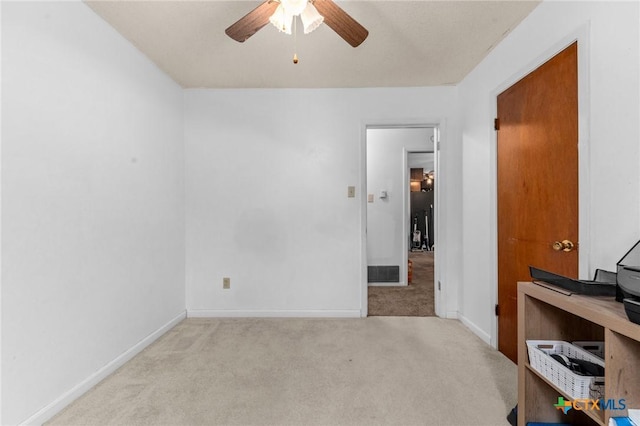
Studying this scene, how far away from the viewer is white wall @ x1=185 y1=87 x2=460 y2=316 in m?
2.85

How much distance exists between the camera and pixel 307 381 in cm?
177

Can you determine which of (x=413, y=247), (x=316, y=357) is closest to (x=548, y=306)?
(x=316, y=357)

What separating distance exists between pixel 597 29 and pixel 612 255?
109 cm

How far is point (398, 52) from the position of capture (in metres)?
2.19

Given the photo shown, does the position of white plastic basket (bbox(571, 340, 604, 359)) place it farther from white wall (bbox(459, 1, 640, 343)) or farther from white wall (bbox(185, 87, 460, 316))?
white wall (bbox(185, 87, 460, 316))

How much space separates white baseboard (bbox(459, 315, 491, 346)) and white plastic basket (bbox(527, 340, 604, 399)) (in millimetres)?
1133

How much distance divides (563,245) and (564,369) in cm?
72

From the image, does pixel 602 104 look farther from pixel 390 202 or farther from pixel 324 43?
pixel 390 202

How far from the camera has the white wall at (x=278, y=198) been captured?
2850 millimetres

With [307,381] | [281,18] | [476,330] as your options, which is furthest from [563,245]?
[281,18]

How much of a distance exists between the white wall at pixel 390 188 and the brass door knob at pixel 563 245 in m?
2.52

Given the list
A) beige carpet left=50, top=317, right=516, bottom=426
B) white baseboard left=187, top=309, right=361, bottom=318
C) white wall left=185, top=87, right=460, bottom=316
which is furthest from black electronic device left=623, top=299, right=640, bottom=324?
white baseboard left=187, top=309, right=361, bottom=318

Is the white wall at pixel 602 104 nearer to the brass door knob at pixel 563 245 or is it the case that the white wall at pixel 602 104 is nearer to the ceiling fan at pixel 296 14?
the brass door knob at pixel 563 245

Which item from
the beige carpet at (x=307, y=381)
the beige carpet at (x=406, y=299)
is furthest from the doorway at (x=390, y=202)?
the beige carpet at (x=307, y=381)
